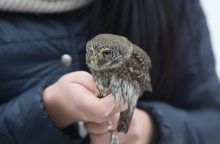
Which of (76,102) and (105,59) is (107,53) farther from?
(76,102)

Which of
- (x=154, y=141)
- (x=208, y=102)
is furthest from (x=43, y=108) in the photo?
(x=208, y=102)

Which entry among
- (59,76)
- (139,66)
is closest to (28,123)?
(59,76)

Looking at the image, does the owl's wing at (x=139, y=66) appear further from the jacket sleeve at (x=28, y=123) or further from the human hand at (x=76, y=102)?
the jacket sleeve at (x=28, y=123)

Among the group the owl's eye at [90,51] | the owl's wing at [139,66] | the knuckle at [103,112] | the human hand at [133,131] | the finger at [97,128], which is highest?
the owl's eye at [90,51]

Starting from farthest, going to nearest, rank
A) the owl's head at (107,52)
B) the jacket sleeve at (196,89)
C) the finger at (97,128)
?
the jacket sleeve at (196,89) → the finger at (97,128) → the owl's head at (107,52)

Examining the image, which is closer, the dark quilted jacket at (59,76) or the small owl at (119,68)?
the small owl at (119,68)

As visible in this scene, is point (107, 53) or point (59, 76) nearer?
point (107, 53)

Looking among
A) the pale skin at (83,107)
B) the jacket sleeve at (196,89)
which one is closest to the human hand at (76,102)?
the pale skin at (83,107)

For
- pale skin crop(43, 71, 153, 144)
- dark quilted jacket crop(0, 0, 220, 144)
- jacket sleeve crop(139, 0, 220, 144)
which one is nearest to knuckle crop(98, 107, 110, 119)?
pale skin crop(43, 71, 153, 144)
